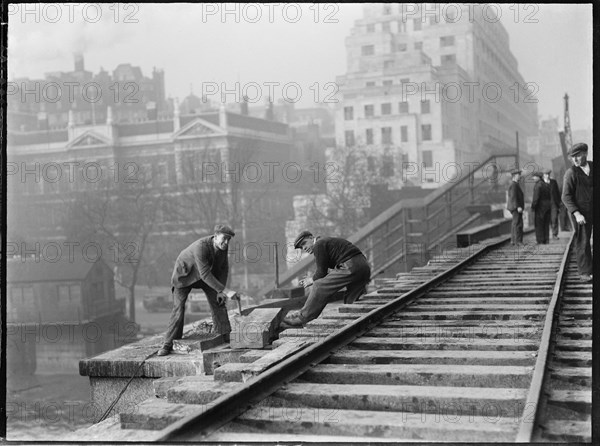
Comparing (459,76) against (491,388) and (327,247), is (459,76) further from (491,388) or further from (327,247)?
(491,388)

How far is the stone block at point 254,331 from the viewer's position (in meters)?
6.66

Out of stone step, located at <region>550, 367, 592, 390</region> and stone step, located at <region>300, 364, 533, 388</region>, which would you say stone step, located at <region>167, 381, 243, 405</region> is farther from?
stone step, located at <region>550, 367, 592, 390</region>

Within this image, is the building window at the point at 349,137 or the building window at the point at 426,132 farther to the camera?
the building window at the point at 349,137

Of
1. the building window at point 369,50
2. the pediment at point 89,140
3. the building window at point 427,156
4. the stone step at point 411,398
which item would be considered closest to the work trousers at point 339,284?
the stone step at point 411,398

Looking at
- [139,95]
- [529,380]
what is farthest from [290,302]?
[139,95]

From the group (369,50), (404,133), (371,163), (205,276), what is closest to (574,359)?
(205,276)

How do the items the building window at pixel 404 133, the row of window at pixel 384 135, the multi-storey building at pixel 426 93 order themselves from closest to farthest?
1. the multi-storey building at pixel 426 93
2. the row of window at pixel 384 135
3. the building window at pixel 404 133

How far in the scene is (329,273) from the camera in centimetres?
869

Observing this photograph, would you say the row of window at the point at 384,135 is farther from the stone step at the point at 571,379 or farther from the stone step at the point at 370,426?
the stone step at the point at 370,426

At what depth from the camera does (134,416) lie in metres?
4.37

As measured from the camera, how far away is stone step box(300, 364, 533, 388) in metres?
4.81

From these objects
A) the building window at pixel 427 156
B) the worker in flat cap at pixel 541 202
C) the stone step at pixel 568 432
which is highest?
the building window at pixel 427 156

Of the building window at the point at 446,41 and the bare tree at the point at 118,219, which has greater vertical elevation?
Result: the building window at the point at 446,41

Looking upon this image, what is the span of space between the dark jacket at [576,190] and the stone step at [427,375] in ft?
12.4
